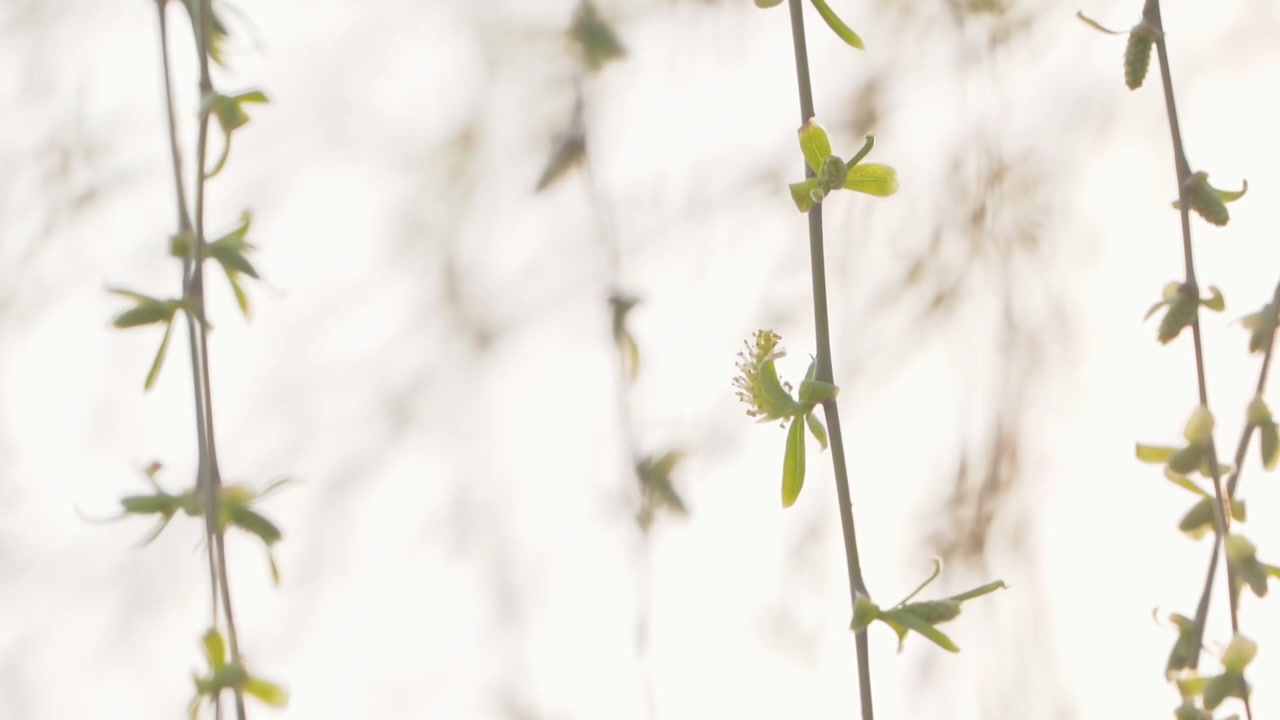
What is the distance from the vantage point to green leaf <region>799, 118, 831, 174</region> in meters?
0.25

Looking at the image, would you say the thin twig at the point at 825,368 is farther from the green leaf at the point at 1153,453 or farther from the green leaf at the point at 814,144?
the green leaf at the point at 1153,453

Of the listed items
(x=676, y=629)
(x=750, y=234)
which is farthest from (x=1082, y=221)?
(x=676, y=629)

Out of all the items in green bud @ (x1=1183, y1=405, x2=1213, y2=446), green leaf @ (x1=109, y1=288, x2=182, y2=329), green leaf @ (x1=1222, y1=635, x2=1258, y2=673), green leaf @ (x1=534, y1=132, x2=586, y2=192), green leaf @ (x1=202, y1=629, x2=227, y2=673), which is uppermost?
green leaf @ (x1=534, y1=132, x2=586, y2=192)

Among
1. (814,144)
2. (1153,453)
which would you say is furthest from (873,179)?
(1153,453)

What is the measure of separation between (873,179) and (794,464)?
8cm

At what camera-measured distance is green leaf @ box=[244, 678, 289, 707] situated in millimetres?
275

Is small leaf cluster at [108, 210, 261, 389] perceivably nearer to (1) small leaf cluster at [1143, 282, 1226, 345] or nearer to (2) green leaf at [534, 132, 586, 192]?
(2) green leaf at [534, 132, 586, 192]

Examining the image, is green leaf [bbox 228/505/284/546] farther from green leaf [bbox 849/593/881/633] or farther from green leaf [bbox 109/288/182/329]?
green leaf [bbox 849/593/881/633]

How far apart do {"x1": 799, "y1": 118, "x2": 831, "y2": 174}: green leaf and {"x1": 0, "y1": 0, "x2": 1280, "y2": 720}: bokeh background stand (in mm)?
167

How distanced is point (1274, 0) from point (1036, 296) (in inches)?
6.3

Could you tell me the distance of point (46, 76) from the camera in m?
0.39

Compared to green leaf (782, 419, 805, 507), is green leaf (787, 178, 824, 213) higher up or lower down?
higher up

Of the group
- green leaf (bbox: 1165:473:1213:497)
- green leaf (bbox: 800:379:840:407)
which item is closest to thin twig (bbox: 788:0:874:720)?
green leaf (bbox: 800:379:840:407)

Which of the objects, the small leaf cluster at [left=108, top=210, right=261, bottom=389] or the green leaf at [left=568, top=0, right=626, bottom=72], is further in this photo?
the green leaf at [left=568, top=0, right=626, bottom=72]
